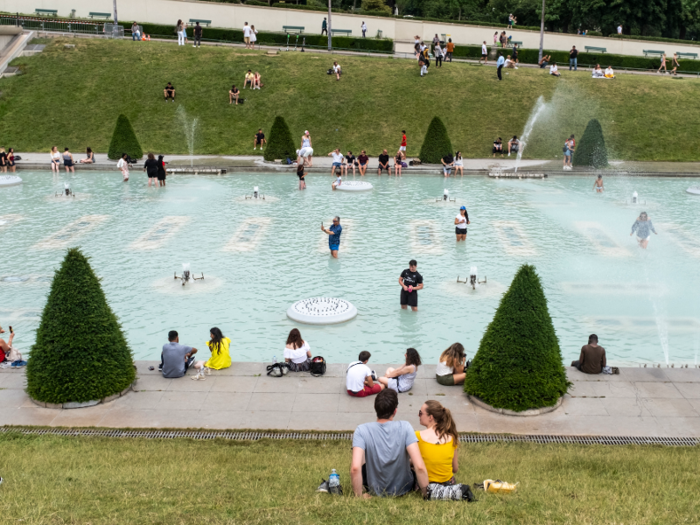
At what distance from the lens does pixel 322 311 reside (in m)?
14.8

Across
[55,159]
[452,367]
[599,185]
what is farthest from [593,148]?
[452,367]

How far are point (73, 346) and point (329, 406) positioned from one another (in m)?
3.92

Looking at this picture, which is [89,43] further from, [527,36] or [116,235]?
[527,36]

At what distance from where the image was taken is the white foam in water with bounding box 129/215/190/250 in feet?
66.5

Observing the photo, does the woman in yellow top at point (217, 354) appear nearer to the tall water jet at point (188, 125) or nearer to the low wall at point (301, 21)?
the tall water jet at point (188, 125)

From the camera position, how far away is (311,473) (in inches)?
312

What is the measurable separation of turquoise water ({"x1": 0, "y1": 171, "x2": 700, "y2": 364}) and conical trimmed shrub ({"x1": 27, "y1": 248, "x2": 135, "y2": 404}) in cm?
265

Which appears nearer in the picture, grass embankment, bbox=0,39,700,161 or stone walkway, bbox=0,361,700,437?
stone walkway, bbox=0,361,700,437

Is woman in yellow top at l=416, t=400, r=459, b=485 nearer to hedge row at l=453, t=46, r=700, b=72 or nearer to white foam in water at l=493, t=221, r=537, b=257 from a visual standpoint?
white foam in water at l=493, t=221, r=537, b=257

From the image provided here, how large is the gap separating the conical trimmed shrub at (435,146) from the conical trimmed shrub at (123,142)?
535 inches

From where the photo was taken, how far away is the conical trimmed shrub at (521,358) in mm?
10406

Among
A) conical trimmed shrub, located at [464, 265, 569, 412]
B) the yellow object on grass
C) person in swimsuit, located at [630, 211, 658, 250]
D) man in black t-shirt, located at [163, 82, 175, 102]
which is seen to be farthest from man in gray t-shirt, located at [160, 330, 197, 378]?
man in black t-shirt, located at [163, 82, 175, 102]

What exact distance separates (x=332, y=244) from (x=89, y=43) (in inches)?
Answer: 1368

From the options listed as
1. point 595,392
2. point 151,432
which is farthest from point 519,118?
point 151,432
